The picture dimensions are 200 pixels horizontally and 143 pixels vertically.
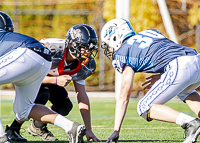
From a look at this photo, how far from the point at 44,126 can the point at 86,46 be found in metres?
1.05

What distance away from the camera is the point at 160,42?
3836 millimetres

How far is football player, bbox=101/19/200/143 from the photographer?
3568 millimetres

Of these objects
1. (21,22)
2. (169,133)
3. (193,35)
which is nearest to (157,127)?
(169,133)

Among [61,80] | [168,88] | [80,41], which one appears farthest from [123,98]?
[80,41]

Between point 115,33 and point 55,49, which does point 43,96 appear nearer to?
point 55,49

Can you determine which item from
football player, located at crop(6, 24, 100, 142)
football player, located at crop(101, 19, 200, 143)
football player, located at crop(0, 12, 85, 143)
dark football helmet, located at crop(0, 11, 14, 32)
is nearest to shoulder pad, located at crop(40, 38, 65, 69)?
football player, located at crop(6, 24, 100, 142)

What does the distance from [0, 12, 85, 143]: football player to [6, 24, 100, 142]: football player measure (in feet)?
1.16

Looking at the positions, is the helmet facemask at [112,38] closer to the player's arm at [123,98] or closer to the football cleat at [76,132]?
the player's arm at [123,98]

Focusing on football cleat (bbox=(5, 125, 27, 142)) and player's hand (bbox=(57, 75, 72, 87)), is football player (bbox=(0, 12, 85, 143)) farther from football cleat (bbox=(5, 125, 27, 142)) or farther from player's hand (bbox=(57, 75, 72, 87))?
football cleat (bbox=(5, 125, 27, 142))

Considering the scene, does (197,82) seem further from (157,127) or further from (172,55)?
(157,127)

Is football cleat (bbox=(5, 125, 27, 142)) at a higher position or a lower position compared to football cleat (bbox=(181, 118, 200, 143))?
lower

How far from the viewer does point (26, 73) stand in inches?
136

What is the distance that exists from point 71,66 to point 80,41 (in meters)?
0.37

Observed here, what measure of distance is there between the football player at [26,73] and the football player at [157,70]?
1.50ft
